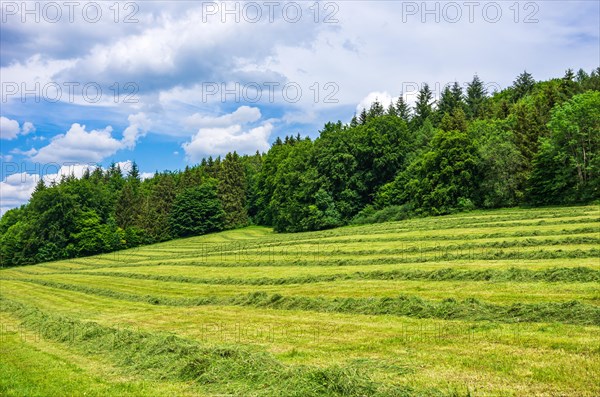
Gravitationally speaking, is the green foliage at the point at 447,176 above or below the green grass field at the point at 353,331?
above

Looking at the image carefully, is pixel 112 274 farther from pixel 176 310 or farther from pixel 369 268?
pixel 369 268

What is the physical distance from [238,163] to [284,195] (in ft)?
79.4

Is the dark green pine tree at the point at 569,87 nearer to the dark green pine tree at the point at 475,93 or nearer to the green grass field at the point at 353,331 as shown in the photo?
the dark green pine tree at the point at 475,93

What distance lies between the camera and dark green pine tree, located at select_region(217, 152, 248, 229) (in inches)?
3649

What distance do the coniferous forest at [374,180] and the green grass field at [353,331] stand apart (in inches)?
975

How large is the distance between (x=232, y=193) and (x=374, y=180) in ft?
116

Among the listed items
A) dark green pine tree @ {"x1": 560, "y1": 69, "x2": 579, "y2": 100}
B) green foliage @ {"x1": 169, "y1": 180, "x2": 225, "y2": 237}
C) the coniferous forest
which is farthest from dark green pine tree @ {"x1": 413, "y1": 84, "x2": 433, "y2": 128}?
green foliage @ {"x1": 169, "y1": 180, "x2": 225, "y2": 237}

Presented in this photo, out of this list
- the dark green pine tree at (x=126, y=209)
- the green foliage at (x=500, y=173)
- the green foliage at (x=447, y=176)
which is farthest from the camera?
the dark green pine tree at (x=126, y=209)

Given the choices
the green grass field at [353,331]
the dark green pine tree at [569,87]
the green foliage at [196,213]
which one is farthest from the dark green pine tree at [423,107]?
the green grass field at [353,331]

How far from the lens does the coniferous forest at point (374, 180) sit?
46.9 meters

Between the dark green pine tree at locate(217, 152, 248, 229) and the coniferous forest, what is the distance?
218 mm

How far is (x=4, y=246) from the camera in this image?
86375 millimetres

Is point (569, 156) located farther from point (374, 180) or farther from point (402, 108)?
point (402, 108)

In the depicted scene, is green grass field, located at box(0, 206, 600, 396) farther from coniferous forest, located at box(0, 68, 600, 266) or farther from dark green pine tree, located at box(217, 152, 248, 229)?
dark green pine tree, located at box(217, 152, 248, 229)
